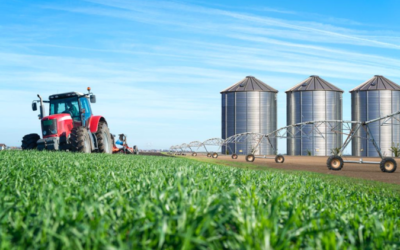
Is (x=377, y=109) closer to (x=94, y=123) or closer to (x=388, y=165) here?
(x=388, y=165)

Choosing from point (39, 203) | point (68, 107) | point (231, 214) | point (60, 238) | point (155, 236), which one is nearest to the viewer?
point (60, 238)

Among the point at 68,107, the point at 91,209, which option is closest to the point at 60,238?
the point at 91,209

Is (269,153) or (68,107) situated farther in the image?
(269,153)

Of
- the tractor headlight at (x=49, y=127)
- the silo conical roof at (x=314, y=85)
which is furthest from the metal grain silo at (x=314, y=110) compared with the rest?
the tractor headlight at (x=49, y=127)

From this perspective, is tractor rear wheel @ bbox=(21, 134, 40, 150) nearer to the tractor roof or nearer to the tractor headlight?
the tractor headlight

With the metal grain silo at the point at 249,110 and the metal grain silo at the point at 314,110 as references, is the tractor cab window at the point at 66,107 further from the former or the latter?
the metal grain silo at the point at 314,110

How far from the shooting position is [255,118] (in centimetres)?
7144

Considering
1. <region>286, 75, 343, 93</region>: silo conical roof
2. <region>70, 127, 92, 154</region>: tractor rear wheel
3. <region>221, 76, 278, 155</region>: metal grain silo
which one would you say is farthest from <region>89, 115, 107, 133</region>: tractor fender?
<region>286, 75, 343, 93</region>: silo conical roof

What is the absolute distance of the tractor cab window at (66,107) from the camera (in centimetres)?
1977

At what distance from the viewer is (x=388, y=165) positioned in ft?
72.7

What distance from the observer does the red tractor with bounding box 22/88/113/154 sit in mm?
17861

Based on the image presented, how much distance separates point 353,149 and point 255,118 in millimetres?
19308

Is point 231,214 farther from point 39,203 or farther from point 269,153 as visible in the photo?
point 269,153

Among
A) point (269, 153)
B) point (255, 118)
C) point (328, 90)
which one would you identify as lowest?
point (269, 153)
